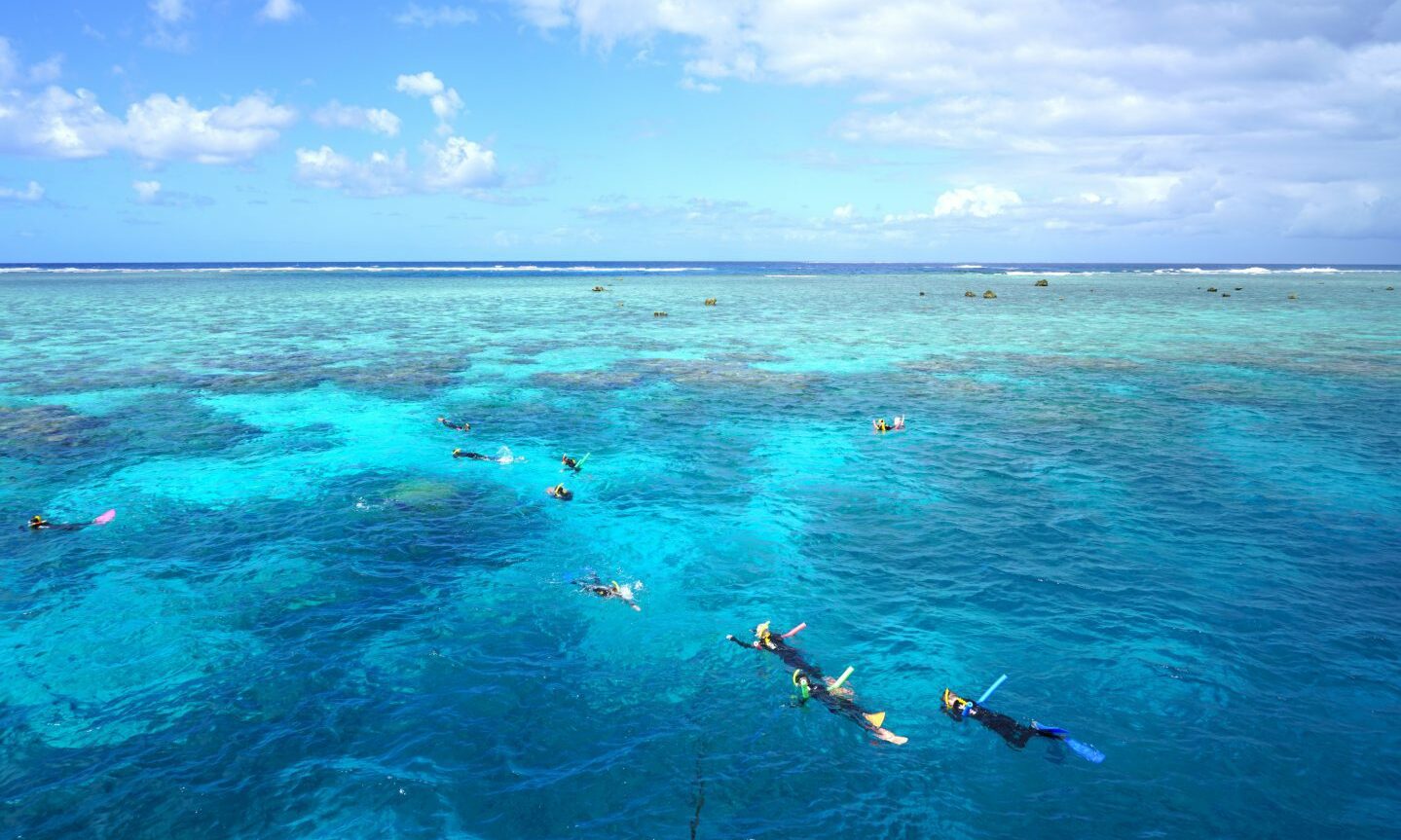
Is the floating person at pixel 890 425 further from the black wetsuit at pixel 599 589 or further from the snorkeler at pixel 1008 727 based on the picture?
the snorkeler at pixel 1008 727

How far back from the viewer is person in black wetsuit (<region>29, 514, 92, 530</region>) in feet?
96.8

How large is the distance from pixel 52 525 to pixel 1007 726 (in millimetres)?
36922

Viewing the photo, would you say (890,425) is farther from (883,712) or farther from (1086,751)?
(1086,751)

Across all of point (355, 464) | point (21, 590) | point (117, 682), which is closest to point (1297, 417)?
point (355, 464)

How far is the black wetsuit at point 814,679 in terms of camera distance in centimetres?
1952

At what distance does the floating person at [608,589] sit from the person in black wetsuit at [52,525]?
21.7 meters

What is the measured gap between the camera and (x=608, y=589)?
84.6 feet

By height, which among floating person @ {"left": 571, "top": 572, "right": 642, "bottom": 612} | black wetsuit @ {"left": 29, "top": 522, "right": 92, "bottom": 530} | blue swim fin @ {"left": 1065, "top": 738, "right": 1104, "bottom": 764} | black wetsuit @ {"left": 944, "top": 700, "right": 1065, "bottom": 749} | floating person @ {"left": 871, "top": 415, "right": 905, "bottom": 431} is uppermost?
floating person @ {"left": 871, "top": 415, "right": 905, "bottom": 431}

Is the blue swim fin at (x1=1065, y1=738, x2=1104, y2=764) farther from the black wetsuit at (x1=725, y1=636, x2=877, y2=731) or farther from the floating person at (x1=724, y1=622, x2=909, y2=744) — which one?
the black wetsuit at (x1=725, y1=636, x2=877, y2=731)

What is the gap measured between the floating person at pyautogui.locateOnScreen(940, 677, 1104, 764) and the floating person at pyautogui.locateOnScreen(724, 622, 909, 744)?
6.06 feet

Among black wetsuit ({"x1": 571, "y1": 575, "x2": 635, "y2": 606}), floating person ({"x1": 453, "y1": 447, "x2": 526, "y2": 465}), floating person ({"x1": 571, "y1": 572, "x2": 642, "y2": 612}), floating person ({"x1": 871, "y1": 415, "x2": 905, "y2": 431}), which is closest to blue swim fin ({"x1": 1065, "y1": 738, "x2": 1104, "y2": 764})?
floating person ({"x1": 571, "y1": 572, "x2": 642, "y2": 612})

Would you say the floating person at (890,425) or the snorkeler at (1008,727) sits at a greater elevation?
the floating person at (890,425)

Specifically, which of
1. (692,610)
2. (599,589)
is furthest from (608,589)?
(692,610)

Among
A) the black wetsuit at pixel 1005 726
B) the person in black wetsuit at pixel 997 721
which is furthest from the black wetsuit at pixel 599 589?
the black wetsuit at pixel 1005 726
